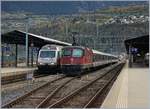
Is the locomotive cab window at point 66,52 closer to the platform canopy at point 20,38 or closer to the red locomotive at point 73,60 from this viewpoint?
the red locomotive at point 73,60

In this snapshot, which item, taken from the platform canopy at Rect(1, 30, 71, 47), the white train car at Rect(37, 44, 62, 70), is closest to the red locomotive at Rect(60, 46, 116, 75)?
the white train car at Rect(37, 44, 62, 70)

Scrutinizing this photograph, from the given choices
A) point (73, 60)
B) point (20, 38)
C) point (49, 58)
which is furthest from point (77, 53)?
point (20, 38)

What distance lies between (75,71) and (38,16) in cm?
2575

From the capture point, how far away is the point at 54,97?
56.3ft

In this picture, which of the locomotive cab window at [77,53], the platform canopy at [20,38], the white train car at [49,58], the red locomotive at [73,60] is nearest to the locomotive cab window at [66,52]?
the red locomotive at [73,60]

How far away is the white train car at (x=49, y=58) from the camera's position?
116 ft

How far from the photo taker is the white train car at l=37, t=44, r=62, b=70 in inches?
1390

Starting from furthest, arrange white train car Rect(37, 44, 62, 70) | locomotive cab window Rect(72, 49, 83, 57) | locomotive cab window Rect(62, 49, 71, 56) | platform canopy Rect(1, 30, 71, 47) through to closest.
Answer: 1. platform canopy Rect(1, 30, 71, 47)
2. white train car Rect(37, 44, 62, 70)
3. locomotive cab window Rect(62, 49, 71, 56)
4. locomotive cab window Rect(72, 49, 83, 57)

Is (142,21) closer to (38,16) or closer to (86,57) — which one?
(38,16)

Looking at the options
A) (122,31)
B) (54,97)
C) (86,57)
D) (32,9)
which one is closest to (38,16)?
(32,9)

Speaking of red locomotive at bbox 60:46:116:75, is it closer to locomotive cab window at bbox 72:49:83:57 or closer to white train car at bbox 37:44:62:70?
locomotive cab window at bbox 72:49:83:57

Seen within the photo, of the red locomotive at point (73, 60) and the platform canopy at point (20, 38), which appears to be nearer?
the red locomotive at point (73, 60)

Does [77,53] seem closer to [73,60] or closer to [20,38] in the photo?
[73,60]

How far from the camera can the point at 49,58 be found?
35.4 m
